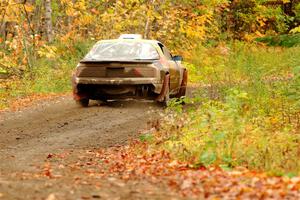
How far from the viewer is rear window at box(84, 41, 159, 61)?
1498 cm

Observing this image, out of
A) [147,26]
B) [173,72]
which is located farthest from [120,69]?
[147,26]

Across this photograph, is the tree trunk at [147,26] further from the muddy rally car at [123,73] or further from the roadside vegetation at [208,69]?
the muddy rally car at [123,73]

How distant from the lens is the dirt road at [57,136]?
6.63 metres

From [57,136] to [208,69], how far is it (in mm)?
14671

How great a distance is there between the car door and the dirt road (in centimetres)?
70

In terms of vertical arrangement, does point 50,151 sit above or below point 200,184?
below

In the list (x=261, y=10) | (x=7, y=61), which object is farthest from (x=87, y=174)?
(x=261, y=10)

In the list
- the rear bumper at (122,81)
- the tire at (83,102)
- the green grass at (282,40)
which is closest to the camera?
the rear bumper at (122,81)

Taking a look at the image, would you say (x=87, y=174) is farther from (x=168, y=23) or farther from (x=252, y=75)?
(x=168, y=23)

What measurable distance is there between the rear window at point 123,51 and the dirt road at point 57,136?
3.99ft

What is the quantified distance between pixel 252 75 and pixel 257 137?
A: 4579 millimetres

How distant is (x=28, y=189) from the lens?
666 centimetres

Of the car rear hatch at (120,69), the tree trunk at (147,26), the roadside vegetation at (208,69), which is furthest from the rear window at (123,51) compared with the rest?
the tree trunk at (147,26)

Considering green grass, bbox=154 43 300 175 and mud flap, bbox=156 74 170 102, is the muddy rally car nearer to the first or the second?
mud flap, bbox=156 74 170 102
